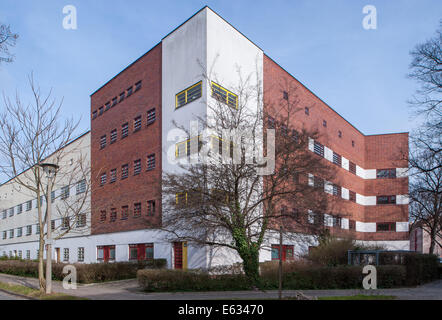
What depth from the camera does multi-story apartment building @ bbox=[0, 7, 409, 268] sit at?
954 inches

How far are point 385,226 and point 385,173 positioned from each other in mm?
6373

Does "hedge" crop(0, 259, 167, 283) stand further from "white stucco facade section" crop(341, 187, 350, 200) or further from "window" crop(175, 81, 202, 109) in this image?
"white stucco facade section" crop(341, 187, 350, 200)

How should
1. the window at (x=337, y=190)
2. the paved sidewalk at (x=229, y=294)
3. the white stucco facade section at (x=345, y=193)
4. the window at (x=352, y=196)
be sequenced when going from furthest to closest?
1. the window at (x=352, y=196)
2. the white stucco facade section at (x=345, y=193)
3. the window at (x=337, y=190)
4. the paved sidewalk at (x=229, y=294)

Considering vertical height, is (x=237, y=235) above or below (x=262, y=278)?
above

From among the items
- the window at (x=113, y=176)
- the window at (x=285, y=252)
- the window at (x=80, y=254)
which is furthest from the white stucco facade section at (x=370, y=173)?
→ the window at (x=80, y=254)

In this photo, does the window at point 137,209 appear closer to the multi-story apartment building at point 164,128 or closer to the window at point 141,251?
the multi-story apartment building at point 164,128

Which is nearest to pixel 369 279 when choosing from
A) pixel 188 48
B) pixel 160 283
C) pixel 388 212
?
pixel 160 283

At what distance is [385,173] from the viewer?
47969 mm

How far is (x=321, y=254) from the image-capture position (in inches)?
902

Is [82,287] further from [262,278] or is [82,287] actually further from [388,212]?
[388,212]

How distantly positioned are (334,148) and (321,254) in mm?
19356

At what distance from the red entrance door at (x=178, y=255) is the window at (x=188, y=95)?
29.2 ft

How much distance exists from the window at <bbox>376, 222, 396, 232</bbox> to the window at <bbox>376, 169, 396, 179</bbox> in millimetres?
5564

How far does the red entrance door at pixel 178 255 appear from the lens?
24641mm
